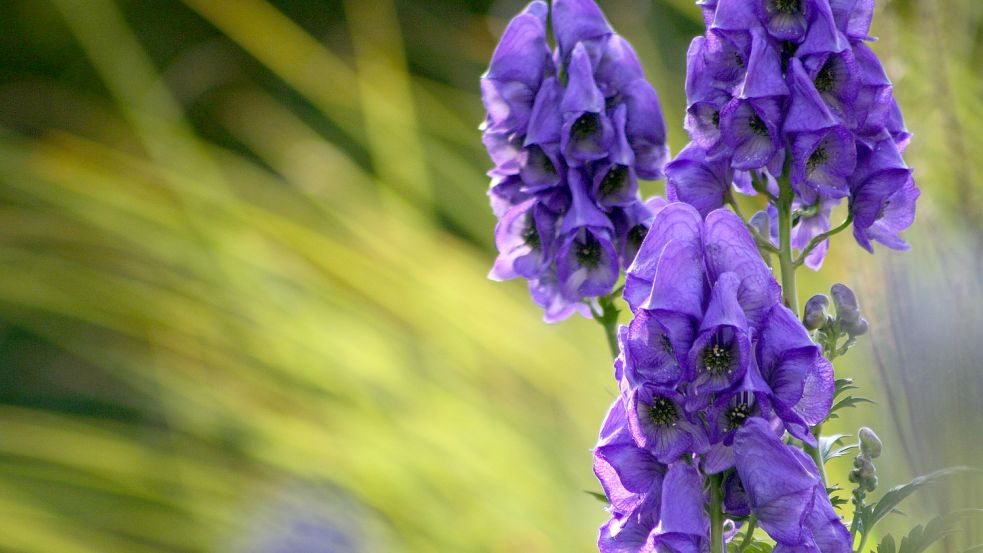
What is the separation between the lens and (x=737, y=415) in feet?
2.08

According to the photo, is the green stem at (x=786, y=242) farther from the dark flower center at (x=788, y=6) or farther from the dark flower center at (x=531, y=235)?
the dark flower center at (x=531, y=235)

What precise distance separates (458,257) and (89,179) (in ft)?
2.98

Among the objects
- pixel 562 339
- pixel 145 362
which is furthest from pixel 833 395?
pixel 145 362

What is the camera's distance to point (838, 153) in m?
0.73

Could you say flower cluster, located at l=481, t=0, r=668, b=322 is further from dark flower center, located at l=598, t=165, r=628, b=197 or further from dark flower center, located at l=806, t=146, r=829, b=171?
dark flower center, located at l=806, t=146, r=829, b=171

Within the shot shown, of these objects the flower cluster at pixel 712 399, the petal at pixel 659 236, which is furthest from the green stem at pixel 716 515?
the petal at pixel 659 236

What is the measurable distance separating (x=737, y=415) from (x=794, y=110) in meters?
0.19

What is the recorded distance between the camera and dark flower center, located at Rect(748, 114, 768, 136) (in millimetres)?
721

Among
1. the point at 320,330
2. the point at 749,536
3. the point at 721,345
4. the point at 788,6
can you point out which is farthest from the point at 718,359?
the point at 320,330

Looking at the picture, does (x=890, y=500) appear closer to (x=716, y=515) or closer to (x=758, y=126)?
(x=716, y=515)

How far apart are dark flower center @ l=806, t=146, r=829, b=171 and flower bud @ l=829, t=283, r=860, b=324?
9cm

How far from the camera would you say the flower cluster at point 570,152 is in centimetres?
93

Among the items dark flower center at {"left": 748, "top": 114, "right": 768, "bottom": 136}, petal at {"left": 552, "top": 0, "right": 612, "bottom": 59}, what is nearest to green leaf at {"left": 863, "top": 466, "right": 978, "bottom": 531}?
dark flower center at {"left": 748, "top": 114, "right": 768, "bottom": 136}

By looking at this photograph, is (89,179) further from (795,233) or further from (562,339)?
(795,233)
